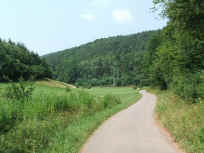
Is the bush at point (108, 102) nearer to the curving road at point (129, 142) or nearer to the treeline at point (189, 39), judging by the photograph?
the treeline at point (189, 39)

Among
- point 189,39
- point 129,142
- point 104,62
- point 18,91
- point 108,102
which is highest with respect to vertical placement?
point 104,62

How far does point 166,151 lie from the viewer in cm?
562

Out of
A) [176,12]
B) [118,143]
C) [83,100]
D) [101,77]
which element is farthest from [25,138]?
[101,77]

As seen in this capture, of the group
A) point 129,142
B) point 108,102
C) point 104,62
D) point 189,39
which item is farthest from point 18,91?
point 104,62

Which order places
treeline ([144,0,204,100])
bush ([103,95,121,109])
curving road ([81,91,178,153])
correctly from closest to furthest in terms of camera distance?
curving road ([81,91,178,153]) → treeline ([144,0,204,100]) → bush ([103,95,121,109])

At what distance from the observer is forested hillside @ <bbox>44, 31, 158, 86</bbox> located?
12525 cm

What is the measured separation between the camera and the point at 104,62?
451 ft

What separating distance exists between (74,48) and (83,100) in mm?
154109

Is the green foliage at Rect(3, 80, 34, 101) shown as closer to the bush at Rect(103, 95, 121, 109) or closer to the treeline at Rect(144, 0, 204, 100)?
the bush at Rect(103, 95, 121, 109)

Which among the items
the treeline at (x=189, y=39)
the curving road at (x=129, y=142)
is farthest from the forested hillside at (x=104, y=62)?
the curving road at (x=129, y=142)

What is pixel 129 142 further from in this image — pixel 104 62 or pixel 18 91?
pixel 104 62

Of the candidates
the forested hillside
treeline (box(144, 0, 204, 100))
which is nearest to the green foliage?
treeline (box(144, 0, 204, 100))

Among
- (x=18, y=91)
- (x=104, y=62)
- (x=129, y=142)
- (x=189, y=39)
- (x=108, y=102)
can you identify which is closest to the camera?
(x=129, y=142)

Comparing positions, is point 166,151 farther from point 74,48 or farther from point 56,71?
point 74,48
